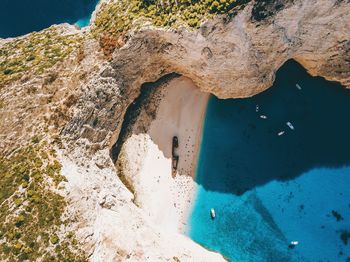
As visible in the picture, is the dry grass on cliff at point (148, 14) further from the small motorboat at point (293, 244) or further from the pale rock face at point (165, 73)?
the small motorboat at point (293, 244)

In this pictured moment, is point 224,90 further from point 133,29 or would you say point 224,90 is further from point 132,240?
point 132,240

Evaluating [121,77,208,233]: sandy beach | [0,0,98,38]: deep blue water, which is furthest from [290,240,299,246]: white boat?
[0,0,98,38]: deep blue water

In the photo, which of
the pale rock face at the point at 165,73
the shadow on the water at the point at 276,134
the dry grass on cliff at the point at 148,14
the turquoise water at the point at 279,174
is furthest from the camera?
the shadow on the water at the point at 276,134

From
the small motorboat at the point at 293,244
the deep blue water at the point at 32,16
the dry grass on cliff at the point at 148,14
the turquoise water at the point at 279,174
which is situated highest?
the deep blue water at the point at 32,16

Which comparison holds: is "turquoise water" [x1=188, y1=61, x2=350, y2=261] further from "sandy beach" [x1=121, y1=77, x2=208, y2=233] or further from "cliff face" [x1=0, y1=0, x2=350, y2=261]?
"cliff face" [x1=0, y1=0, x2=350, y2=261]

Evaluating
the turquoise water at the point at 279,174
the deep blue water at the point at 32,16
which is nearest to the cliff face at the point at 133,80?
the turquoise water at the point at 279,174

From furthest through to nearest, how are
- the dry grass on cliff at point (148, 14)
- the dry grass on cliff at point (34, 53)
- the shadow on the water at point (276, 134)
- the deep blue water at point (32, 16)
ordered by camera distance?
the deep blue water at point (32, 16) < the shadow on the water at point (276, 134) < the dry grass on cliff at point (34, 53) < the dry grass on cliff at point (148, 14)

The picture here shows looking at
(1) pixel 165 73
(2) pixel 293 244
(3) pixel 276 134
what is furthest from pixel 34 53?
(2) pixel 293 244
